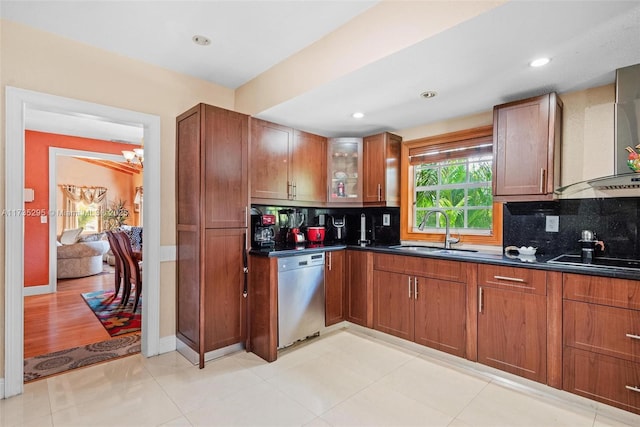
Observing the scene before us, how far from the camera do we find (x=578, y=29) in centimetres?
162

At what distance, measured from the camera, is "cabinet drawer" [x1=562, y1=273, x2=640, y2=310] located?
5.89 feet

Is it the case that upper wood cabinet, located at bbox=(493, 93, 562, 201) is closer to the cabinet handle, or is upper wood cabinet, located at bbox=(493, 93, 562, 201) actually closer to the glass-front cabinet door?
the cabinet handle

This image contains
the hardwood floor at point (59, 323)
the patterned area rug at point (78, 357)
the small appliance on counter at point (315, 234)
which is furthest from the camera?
the small appliance on counter at point (315, 234)

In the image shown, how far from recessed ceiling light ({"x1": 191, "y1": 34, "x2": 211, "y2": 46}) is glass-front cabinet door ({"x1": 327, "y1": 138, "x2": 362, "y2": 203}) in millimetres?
1692

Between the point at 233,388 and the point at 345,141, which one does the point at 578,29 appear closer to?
the point at 345,141

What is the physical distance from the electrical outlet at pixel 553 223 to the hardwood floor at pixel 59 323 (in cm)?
428

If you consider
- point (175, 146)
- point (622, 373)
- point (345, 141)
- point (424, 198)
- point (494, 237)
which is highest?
point (345, 141)

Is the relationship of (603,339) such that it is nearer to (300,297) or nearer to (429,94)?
(429,94)

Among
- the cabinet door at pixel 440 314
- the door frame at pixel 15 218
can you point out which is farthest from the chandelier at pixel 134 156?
the cabinet door at pixel 440 314

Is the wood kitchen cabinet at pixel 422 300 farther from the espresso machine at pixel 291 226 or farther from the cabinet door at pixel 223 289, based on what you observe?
the cabinet door at pixel 223 289

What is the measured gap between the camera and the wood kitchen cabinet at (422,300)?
254 cm

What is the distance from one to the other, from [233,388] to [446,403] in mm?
1475

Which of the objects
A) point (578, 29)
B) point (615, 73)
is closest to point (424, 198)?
point (615, 73)

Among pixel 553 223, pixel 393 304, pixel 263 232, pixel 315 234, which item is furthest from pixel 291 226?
pixel 553 223
